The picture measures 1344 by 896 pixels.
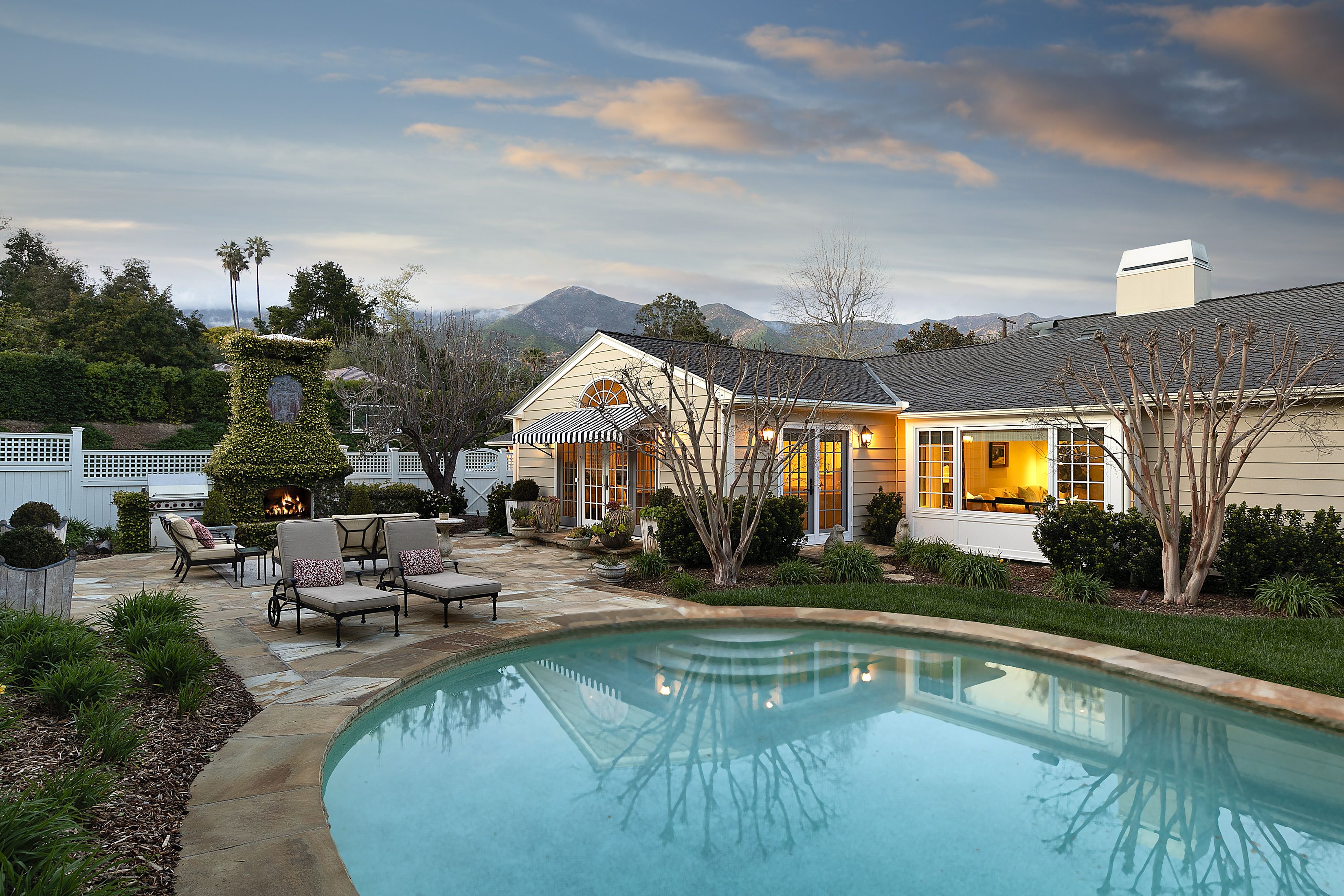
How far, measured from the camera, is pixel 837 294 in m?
33.6

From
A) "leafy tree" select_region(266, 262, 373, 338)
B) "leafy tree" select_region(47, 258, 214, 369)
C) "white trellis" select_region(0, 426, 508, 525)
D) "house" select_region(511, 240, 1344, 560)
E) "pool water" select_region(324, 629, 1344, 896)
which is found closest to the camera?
"pool water" select_region(324, 629, 1344, 896)

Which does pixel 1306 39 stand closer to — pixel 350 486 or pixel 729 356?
pixel 729 356

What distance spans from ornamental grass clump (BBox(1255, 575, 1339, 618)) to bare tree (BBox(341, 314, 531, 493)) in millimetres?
17329

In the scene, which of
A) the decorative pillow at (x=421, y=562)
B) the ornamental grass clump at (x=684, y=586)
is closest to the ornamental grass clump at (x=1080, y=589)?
the ornamental grass clump at (x=684, y=586)

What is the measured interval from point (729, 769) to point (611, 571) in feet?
20.7

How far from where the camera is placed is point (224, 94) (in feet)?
51.5

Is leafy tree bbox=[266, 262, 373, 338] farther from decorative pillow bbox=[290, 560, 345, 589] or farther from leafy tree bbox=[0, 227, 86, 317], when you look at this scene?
decorative pillow bbox=[290, 560, 345, 589]

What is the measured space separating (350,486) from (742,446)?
11086mm

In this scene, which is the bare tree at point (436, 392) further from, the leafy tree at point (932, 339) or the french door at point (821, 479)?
the leafy tree at point (932, 339)

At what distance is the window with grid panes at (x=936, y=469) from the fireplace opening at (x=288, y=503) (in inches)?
574

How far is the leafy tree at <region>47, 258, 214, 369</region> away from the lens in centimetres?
3403

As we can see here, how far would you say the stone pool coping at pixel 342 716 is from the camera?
3.54 metres

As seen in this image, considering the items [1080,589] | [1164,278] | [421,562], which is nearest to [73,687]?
[421,562]

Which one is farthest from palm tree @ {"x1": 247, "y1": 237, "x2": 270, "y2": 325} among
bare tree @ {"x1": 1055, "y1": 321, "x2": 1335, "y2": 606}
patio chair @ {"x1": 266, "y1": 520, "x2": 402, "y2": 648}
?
bare tree @ {"x1": 1055, "y1": 321, "x2": 1335, "y2": 606}
